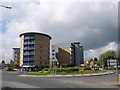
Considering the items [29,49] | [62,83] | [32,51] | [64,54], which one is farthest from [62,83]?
[64,54]

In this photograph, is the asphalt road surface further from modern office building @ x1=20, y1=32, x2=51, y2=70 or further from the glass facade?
the glass facade

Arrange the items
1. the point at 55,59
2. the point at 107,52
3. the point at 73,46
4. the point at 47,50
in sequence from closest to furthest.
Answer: the point at 47,50 < the point at 107,52 < the point at 55,59 < the point at 73,46

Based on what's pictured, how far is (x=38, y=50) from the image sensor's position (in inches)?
3159

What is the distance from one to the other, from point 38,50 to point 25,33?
10.3 meters

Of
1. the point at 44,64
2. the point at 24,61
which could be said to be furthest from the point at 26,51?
the point at 44,64

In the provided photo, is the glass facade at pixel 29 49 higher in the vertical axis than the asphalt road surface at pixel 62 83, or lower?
higher

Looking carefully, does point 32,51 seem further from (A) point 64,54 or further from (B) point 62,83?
(B) point 62,83

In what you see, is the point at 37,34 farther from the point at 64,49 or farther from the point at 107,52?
the point at 107,52

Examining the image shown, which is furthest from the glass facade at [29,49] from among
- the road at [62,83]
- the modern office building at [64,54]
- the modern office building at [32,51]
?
the road at [62,83]

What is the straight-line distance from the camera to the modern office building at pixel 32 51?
7791 centimetres

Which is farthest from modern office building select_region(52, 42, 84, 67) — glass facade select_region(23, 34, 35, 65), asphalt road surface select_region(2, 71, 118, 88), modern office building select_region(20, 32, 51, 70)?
asphalt road surface select_region(2, 71, 118, 88)

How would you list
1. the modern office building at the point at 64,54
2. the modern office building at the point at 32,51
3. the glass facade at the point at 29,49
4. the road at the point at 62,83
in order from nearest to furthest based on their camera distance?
the road at the point at 62,83
the modern office building at the point at 32,51
the glass facade at the point at 29,49
the modern office building at the point at 64,54

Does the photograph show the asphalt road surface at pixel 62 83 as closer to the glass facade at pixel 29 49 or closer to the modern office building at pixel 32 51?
the modern office building at pixel 32 51

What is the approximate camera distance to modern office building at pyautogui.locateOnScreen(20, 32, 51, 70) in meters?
77.9
